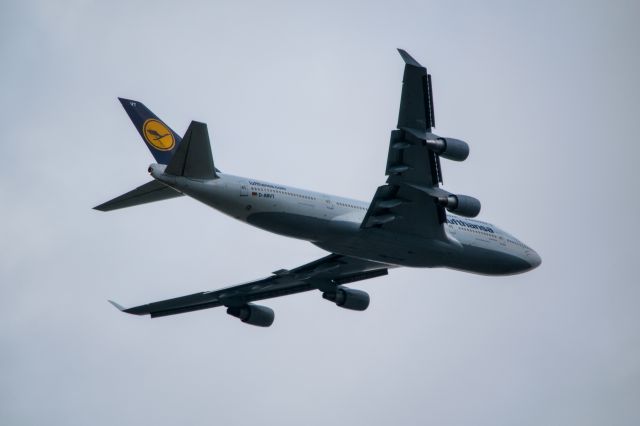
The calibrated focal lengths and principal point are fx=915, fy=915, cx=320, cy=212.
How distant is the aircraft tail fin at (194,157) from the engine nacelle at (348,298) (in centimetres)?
980

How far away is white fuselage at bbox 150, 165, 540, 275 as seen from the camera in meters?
31.7

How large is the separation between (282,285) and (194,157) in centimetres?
1046

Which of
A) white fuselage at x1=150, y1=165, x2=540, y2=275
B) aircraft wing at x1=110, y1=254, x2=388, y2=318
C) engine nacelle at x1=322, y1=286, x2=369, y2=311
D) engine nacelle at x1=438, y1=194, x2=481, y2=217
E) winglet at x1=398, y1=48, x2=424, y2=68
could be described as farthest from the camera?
engine nacelle at x1=322, y1=286, x2=369, y2=311

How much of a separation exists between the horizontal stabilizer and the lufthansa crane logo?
232cm

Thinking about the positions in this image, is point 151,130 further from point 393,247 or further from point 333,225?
point 393,247

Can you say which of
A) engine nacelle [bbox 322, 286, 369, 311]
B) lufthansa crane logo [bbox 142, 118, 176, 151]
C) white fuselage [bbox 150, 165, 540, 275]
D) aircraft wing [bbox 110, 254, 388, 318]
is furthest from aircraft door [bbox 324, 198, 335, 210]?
lufthansa crane logo [bbox 142, 118, 176, 151]

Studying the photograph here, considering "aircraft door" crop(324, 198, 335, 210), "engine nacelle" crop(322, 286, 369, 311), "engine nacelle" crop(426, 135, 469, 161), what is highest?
"engine nacelle" crop(426, 135, 469, 161)

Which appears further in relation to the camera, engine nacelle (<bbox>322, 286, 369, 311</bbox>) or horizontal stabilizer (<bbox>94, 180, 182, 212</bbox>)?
engine nacelle (<bbox>322, 286, 369, 311</bbox>)

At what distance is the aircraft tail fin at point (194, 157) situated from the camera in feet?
96.0

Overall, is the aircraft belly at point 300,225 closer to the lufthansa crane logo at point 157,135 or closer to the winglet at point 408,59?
the lufthansa crane logo at point 157,135

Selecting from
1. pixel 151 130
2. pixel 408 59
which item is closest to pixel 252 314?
pixel 151 130

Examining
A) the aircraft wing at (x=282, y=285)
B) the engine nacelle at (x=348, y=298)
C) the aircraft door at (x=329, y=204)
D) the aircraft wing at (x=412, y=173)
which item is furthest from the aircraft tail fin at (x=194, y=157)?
the engine nacelle at (x=348, y=298)

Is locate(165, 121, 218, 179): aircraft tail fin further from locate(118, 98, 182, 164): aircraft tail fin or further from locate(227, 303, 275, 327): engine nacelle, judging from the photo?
locate(227, 303, 275, 327): engine nacelle

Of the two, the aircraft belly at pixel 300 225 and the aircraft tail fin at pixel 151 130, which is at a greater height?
the aircraft tail fin at pixel 151 130
